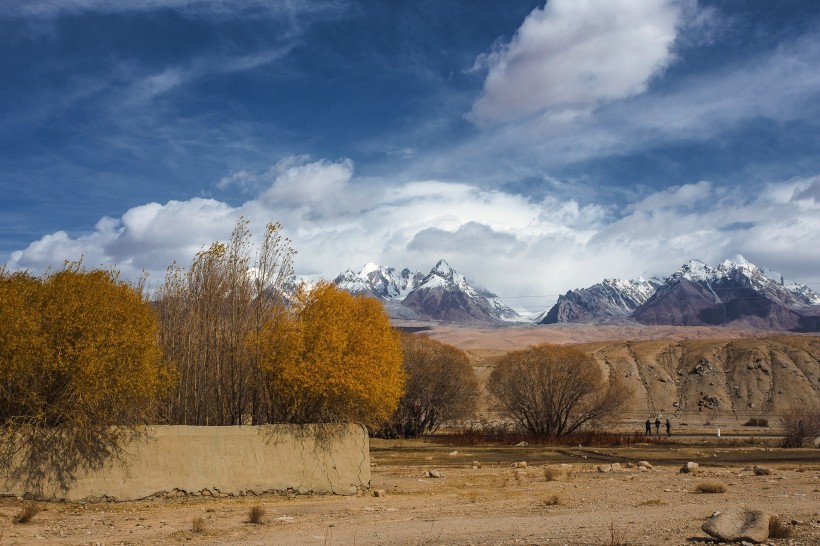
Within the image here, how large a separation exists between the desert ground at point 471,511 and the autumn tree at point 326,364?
2.66 metres

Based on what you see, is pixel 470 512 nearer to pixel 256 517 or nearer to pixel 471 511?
pixel 471 511

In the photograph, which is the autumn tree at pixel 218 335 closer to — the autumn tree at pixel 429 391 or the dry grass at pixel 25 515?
the dry grass at pixel 25 515

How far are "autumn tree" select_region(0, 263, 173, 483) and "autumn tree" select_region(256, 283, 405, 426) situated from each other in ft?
12.9

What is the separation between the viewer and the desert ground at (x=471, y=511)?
14977mm

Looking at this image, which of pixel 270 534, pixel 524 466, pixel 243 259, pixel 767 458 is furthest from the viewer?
pixel 767 458

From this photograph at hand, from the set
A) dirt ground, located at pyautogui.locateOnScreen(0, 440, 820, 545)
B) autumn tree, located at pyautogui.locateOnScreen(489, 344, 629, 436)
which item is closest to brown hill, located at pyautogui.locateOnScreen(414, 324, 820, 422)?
autumn tree, located at pyautogui.locateOnScreen(489, 344, 629, 436)

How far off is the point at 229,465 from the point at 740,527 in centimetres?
1385

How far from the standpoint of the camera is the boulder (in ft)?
41.9

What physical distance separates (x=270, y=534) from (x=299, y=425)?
6.73 meters

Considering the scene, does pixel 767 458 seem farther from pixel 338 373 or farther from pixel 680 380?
pixel 680 380

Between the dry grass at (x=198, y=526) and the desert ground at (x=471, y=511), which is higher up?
the dry grass at (x=198, y=526)

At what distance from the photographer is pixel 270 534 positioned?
1598 cm

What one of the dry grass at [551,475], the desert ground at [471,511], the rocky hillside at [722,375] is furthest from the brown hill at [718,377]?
the desert ground at [471,511]

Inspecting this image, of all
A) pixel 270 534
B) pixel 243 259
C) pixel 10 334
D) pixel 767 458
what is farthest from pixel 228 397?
pixel 767 458
